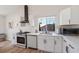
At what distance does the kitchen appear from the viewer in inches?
124

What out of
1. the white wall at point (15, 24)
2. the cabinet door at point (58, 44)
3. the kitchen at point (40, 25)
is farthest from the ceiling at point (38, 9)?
the cabinet door at point (58, 44)

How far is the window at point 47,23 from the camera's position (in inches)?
158

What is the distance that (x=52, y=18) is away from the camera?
159 inches

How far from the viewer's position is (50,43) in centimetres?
336

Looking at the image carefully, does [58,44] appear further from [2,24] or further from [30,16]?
[2,24]

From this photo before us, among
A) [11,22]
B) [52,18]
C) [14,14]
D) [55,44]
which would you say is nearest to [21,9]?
[14,14]

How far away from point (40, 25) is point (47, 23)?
35cm

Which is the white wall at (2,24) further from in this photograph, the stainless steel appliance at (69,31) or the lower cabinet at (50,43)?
the stainless steel appliance at (69,31)

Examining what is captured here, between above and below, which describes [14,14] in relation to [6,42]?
above

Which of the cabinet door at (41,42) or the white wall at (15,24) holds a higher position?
the white wall at (15,24)

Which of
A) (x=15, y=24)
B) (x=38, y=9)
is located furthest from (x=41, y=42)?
(x=15, y=24)
